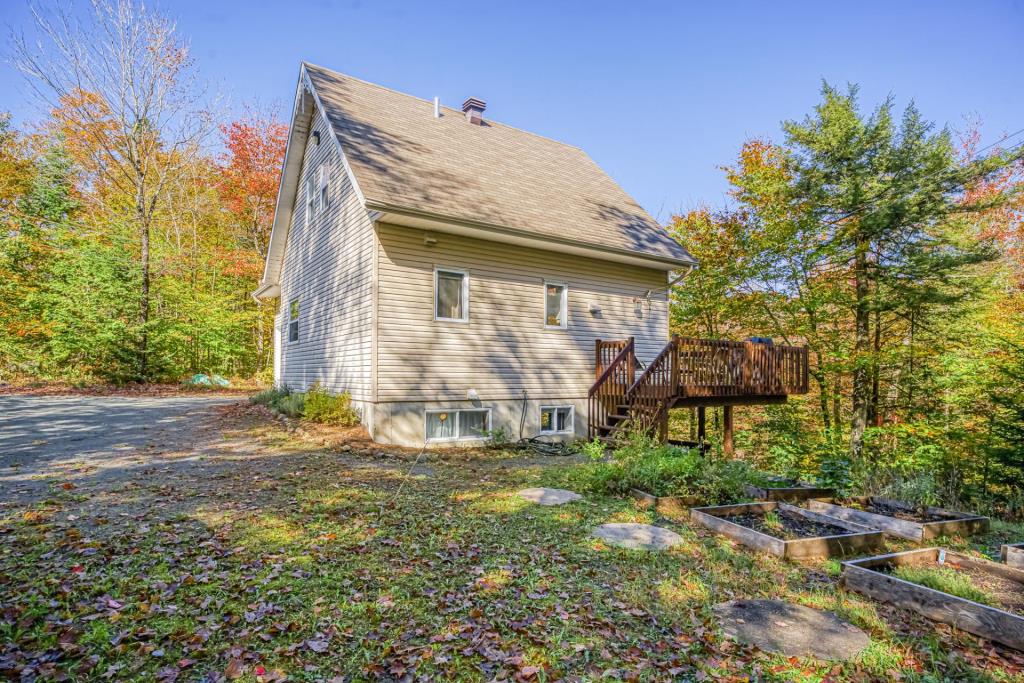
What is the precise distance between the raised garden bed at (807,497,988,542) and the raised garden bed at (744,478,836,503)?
0.24 m

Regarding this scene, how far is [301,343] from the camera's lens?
13406 mm

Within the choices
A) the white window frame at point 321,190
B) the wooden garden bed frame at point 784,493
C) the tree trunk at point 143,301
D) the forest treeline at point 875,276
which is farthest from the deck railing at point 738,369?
the tree trunk at point 143,301

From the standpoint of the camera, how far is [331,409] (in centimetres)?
1018

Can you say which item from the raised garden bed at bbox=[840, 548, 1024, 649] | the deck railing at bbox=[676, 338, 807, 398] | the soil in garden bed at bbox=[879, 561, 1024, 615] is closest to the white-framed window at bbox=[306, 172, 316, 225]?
the deck railing at bbox=[676, 338, 807, 398]

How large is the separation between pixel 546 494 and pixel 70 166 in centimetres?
2755

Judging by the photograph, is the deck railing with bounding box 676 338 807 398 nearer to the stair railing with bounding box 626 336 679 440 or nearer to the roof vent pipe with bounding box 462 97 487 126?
the stair railing with bounding box 626 336 679 440

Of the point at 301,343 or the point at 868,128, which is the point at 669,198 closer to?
the point at 868,128

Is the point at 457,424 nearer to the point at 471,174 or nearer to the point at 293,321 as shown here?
the point at 471,174

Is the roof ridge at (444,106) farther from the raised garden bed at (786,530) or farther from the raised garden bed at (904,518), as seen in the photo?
the raised garden bed at (904,518)

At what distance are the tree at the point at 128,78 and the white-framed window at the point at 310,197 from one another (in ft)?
26.9

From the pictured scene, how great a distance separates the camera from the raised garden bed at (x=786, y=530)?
4.37 meters

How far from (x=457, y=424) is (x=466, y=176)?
5.29 m

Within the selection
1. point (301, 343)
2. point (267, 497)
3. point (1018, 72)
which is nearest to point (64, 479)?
point (267, 497)

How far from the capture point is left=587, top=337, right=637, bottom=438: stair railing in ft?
33.7
